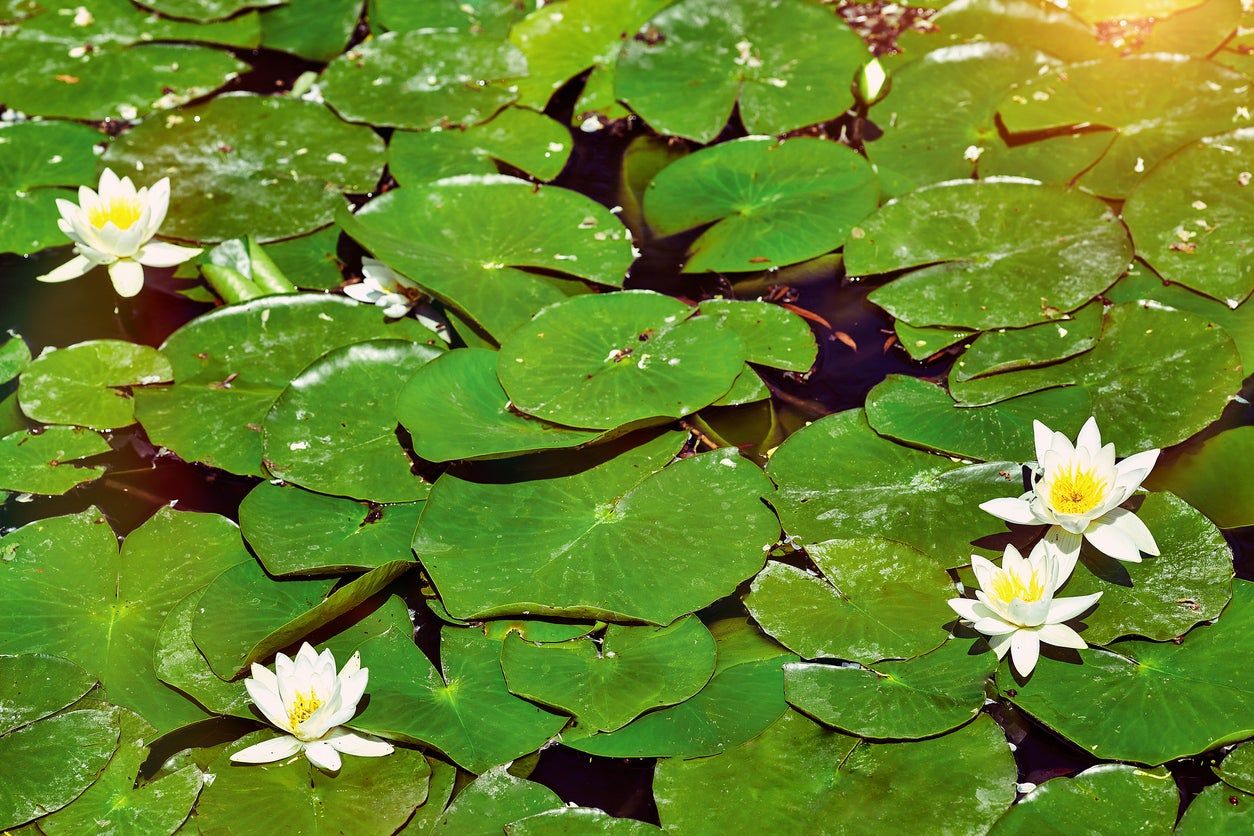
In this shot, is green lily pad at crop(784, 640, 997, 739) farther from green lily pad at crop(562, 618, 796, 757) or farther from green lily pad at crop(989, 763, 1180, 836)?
green lily pad at crop(989, 763, 1180, 836)

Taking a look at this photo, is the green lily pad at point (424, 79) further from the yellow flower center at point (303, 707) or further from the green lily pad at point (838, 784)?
the green lily pad at point (838, 784)

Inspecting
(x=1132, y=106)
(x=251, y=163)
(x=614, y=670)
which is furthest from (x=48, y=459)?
(x=1132, y=106)

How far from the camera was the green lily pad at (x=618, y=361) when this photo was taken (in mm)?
2688

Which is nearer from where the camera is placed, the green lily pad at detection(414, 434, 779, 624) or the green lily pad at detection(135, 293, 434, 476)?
the green lily pad at detection(414, 434, 779, 624)

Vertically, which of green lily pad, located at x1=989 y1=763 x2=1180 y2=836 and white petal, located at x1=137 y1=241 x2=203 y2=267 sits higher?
white petal, located at x1=137 y1=241 x2=203 y2=267

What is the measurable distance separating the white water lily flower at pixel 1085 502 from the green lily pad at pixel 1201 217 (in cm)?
96

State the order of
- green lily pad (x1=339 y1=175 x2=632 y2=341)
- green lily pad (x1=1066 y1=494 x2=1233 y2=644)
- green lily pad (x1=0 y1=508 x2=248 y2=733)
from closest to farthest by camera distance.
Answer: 1. green lily pad (x1=1066 y1=494 x2=1233 y2=644)
2. green lily pad (x1=0 y1=508 x2=248 y2=733)
3. green lily pad (x1=339 y1=175 x2=632 y2=341)

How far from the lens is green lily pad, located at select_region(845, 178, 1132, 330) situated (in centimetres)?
301

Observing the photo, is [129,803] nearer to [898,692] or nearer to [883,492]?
[898,692]

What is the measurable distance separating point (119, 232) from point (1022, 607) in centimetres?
269

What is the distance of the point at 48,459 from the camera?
114 inches

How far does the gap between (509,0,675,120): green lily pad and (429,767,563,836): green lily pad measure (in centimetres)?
263

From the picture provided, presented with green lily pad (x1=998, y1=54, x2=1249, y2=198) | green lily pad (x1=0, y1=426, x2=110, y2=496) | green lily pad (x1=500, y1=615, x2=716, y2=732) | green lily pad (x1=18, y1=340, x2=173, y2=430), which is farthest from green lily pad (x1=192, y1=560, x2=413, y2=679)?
green lily pad (x1=998, y1=54, x2=1249, y2=198)

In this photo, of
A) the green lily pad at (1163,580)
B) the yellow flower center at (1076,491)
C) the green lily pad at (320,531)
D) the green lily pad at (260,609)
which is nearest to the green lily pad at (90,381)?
the green lily pad at (320,531)
